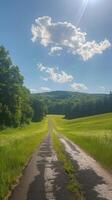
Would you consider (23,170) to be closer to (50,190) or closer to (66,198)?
(50,190)

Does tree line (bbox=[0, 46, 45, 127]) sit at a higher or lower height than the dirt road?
→ higher

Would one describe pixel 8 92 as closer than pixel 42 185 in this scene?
No

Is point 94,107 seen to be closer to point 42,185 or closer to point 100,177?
point 100,177

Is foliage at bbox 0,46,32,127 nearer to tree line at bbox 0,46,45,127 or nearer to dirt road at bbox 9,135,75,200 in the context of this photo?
tree line at bbox 0,46,45,127

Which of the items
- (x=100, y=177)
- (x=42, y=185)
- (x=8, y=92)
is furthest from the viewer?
(x=8, y=92)

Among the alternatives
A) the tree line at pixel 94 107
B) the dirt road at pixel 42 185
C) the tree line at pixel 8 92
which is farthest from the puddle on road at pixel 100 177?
the tree line at pixel 94 107

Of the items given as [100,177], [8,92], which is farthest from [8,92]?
[100,177]

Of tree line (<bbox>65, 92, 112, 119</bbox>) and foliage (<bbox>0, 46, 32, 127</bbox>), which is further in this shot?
tree line (<bbox>65, 92, 112, 119</bbox>)

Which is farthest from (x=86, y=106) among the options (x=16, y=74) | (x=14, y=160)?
(x=14, y=160)

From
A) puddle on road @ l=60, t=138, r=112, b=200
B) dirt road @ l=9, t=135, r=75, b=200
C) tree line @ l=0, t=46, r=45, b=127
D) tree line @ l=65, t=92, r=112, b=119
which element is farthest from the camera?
tree line @ l=65, t=92, r=112, b=119

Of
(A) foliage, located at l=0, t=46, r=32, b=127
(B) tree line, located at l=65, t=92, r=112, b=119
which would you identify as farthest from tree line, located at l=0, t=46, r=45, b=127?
(B) tree line, located at l=65, t=92, r=112, b=119

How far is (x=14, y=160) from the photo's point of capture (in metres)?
21.7

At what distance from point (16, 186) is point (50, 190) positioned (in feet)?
5.62

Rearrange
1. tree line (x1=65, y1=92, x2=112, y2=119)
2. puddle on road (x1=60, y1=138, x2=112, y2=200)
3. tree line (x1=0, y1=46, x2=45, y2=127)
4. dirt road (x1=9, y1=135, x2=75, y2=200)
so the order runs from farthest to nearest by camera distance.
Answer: tree line (x1=65, y1=92, x2=112, y2=119)
tree line (x1=0, y1=46, x2=45, y2=127)
puddle on road (x1=60, y1=138, x2=112, y2=200)
dirt road (x1=9, y1=135, x2=75, y2=200)
